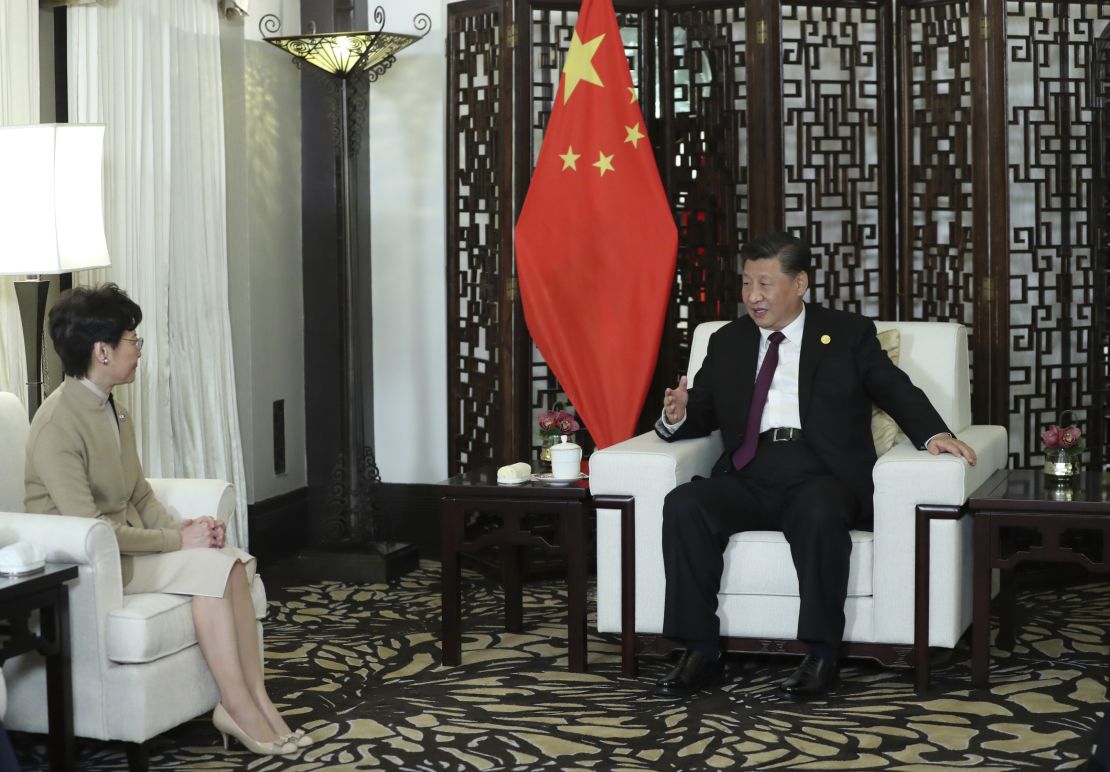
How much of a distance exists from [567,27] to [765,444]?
204 centimetres

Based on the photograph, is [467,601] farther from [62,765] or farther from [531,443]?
[62,765]

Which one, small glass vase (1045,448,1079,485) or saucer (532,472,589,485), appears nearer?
small glass vase (1045,448,1079,485)

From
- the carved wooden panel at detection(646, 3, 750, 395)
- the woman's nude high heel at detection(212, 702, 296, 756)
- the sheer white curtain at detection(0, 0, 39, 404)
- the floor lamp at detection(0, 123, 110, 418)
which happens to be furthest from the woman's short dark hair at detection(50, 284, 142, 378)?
the carved wooden panel at detection(646, 3, 750, 395)

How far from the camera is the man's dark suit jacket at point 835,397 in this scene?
12.9 feet

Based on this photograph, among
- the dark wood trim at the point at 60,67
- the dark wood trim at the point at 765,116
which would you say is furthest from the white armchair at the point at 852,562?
the dark wood trim at the point at 60,67

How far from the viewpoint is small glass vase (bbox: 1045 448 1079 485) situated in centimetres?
398

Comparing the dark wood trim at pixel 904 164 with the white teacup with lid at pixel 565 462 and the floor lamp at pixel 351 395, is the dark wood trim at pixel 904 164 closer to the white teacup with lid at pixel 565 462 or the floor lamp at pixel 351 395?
the white teacup with lid at pixel 565 462

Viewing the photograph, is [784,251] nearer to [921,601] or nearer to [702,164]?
[921,601]

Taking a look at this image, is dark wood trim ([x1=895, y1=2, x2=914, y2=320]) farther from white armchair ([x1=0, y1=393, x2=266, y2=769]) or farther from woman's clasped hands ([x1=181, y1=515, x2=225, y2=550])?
white armchair ([x1=0, y1=393, x2=266, y2=769])

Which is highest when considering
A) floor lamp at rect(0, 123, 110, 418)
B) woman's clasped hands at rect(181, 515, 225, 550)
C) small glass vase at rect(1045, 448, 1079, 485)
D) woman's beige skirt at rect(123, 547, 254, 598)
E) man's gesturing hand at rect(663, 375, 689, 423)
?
floor lamp at rect(0, 123, 110, 418)

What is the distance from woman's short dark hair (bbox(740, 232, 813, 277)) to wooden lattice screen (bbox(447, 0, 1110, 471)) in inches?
39.6

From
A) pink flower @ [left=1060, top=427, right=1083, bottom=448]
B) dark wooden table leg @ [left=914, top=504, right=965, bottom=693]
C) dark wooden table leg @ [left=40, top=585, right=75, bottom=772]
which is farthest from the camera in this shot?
pink flower @ [left=1060, top=427, right=1083, bottom=448]

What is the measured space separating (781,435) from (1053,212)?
71.1 inches

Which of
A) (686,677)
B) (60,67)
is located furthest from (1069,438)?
(60,67)
